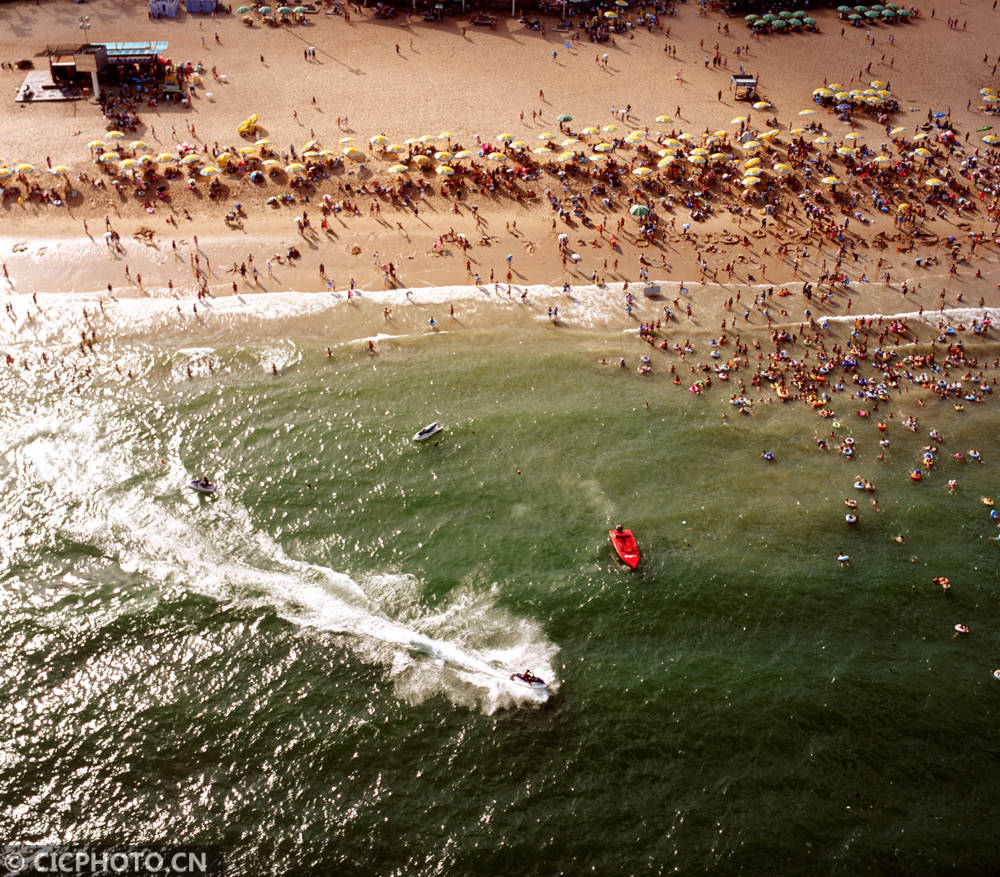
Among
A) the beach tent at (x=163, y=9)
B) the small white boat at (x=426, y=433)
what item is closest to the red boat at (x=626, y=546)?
the small white boat at (x=426, y=433)

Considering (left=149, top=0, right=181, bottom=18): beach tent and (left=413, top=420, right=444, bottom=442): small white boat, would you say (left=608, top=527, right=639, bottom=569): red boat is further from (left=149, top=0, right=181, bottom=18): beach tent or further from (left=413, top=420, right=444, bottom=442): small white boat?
(left=149, top=0, right=181, bottom=18): beach tent

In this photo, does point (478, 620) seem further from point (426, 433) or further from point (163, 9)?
point (163, 9)

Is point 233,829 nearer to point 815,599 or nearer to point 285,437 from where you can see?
point 285,437

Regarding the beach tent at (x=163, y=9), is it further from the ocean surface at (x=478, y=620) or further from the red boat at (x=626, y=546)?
the red boat at (x=626, y=546)

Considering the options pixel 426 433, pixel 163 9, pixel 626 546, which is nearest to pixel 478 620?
pixel 626 546

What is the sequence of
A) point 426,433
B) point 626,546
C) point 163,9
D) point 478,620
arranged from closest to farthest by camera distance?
point 478,620 < point 626,546 < point 426,433 < point 163,9

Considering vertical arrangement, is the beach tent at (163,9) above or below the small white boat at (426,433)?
above
